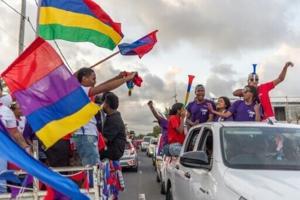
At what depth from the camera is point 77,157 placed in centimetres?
680

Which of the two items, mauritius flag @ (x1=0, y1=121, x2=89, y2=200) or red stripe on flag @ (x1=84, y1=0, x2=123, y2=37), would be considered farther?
red stripe on flag @ (x1=84, y1=0, x2=123, y2=37)

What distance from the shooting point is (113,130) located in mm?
7734

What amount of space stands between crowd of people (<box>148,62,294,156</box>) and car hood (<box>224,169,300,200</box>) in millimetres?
3147

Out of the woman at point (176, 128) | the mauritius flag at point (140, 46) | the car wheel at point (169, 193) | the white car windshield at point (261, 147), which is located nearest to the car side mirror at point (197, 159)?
the white car windshield at point (261, 147)

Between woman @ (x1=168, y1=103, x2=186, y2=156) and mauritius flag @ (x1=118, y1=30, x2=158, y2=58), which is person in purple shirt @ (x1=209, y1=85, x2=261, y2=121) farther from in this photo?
mauritius flag @ (x1=118, y1=30, x2=158, y2=58)

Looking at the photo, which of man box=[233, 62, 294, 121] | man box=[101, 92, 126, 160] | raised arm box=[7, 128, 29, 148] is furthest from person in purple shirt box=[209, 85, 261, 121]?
raised arm box=[7, 128, 29, 148]

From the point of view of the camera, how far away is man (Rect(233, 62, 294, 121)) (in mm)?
8938

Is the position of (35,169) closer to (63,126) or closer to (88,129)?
(63,126)

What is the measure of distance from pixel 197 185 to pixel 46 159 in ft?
6.28

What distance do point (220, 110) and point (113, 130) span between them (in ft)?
9.29

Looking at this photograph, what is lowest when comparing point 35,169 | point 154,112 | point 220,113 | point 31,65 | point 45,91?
point 35,169

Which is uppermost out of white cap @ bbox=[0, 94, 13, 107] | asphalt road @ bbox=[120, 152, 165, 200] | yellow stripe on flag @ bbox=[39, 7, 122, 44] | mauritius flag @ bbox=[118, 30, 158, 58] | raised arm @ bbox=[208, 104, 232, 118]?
yellow stripe on flag @ bbox=[39, 7, 122, 44]

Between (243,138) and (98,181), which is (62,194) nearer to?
(98,181)

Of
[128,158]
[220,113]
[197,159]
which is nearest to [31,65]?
[197,159]
